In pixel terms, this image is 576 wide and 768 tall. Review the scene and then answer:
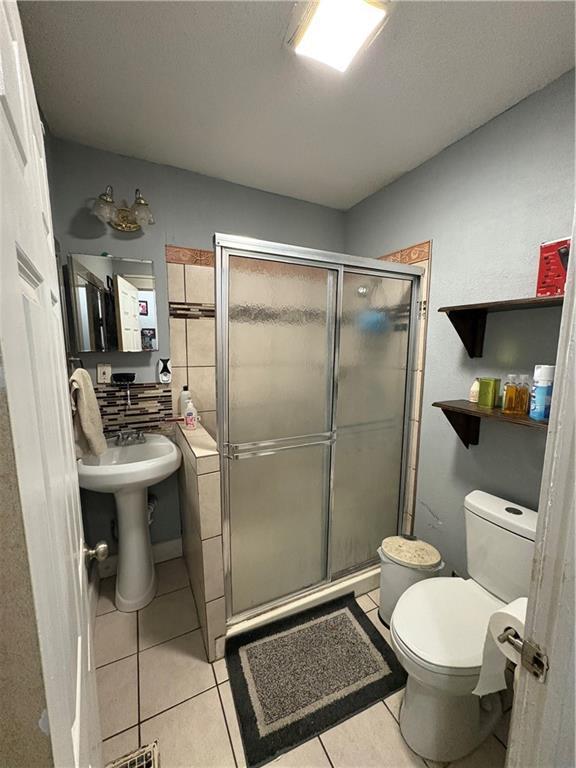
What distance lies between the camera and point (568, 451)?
0.48m

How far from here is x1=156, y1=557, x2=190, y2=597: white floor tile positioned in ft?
5.99

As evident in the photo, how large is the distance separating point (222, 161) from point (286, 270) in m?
0.84

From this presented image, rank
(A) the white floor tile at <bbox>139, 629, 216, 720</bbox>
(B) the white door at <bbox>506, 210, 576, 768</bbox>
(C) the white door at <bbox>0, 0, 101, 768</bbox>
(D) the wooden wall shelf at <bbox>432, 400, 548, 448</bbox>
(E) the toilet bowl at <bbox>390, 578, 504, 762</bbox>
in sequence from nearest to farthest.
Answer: (C) the white door at <bbox>0, 0, 101, 768</bbox>
(B) the white door at <bbox>506, 210, 576, 768</bbox>
(E) the toilet bowl at <bbox>390, 578, 504, 762</bbox>
(A) the white floor tile at <bbox>139, 629, 216, 720</bbox>
(D) the wooden wall shelf at <bbox>432, 400, 548, 448</bbox>

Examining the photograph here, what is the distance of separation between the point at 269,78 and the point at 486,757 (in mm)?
2626

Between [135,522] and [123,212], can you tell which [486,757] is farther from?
[123,212]

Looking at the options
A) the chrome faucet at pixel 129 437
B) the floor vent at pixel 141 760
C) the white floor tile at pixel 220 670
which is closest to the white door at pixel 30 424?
the floor vent at pixel 141 760

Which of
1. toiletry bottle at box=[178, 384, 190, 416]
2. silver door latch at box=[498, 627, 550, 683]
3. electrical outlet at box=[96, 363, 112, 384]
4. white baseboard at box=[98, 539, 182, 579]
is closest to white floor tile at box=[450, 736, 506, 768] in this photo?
silver door latch at box=[498, 627, 550, 683]

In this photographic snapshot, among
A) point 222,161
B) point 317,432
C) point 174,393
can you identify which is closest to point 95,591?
point 174,393

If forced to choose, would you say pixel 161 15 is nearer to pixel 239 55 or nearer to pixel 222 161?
pixel 239 55

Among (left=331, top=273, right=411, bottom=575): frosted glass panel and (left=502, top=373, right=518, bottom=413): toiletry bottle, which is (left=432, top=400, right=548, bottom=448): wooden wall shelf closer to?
(left=502, top=373, right=518, bottom=413): toiletry bottle

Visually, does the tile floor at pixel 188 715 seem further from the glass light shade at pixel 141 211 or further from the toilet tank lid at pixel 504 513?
the glass light shade at pixel 141 211

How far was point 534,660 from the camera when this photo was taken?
0.54 meters

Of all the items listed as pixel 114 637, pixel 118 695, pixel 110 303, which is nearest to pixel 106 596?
pixel 114 637

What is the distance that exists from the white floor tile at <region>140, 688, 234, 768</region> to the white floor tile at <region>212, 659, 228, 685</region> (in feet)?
0.21
